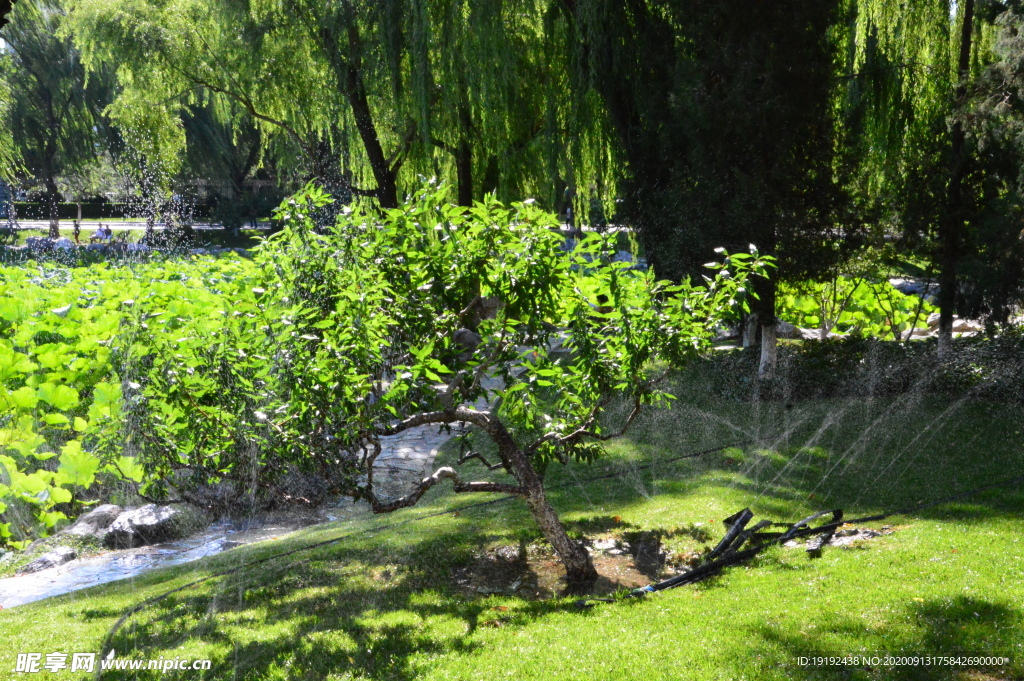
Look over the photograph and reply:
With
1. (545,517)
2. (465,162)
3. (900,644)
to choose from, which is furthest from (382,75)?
(900,644)

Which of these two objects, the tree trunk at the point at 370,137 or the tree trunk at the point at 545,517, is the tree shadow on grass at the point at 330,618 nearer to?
the tree trunk at the point at 545,517

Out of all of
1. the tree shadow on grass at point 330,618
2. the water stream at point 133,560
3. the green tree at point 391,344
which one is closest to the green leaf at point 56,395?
the green tree at point 391,344

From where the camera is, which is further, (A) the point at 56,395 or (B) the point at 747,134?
(B) the point at 747,134

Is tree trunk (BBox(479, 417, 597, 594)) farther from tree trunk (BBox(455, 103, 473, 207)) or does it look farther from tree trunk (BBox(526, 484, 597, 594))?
tree trunk (BBox(455, 103, 473, 207))

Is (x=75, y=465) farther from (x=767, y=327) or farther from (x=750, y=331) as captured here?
(x=750, y=331)

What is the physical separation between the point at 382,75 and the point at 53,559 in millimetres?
8188

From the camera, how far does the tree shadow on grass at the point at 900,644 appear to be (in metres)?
4.24

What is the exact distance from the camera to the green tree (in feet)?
17.0

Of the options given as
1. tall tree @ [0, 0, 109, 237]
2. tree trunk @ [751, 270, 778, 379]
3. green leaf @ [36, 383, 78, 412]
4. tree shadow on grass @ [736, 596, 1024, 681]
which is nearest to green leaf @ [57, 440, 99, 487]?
green leaf @ [36, 383, 78, 412]

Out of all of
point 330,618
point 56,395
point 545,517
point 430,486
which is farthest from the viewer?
point 545,517

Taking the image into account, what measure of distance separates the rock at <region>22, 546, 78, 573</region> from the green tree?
8.33 ft

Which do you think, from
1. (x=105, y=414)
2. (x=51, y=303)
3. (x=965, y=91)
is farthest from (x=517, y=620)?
(x=965, y=91)

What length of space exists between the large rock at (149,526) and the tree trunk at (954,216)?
9.30 metres

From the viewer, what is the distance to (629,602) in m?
5.59
